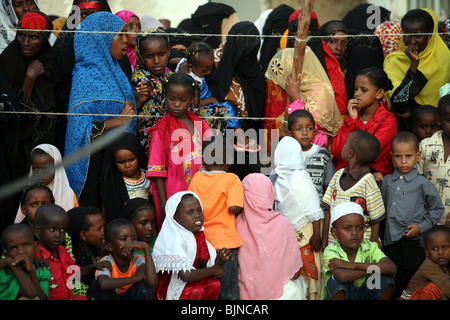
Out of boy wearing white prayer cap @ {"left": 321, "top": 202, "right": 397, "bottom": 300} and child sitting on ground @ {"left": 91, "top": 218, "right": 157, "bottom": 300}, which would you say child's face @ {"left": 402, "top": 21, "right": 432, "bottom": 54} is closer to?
boy wearing white prayer cap @ {"left": 321, "top": 202, "right": 397, "bottom": 300}

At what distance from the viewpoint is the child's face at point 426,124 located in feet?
19.9

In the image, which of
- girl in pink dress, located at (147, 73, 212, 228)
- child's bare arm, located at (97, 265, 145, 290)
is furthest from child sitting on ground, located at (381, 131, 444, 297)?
child's bare arm, located at (97, 265, 145, 290)

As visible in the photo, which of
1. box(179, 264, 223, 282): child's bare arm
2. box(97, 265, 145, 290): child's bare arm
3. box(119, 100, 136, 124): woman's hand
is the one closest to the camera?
box(97, 265, 145, 290): child's bare arm

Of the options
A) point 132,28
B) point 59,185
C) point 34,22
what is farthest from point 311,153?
point 34,22

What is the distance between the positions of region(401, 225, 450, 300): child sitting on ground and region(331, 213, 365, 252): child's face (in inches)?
18.2

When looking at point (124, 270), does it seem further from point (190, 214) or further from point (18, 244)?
point (18, 244)

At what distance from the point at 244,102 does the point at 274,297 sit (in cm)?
194

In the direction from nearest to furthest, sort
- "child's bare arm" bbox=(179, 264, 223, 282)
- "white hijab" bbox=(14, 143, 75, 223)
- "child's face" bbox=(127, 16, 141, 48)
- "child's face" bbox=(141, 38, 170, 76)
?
1. "child's bare arm" bbox=(179, 264, 223, 282)
2. "white hijab" bbox=(14, 143, 75, 223)
3. "child's face" bbox=(141, 38, 170, 76)
4. "child's face" bbox=(127, 16, 141, 48)

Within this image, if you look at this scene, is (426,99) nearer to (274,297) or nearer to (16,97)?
(274,297)

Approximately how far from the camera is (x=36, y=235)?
528 centimetres

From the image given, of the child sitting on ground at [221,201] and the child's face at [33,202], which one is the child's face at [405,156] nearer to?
the child sitting on ground at [221,201]

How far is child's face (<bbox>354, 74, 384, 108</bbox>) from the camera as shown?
6.03m

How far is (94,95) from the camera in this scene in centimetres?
606

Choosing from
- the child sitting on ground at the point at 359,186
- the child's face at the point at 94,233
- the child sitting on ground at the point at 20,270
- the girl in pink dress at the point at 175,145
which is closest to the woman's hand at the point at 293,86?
the child sitting on ground at the point at 359,186
